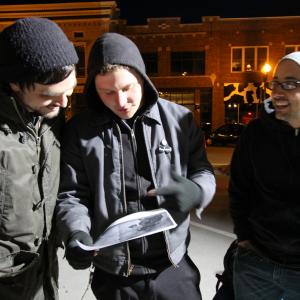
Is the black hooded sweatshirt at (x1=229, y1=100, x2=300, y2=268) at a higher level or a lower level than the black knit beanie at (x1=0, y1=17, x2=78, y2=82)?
lower

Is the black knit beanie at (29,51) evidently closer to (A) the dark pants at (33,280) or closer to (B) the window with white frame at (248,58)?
(A) the dark pants at (33,280)

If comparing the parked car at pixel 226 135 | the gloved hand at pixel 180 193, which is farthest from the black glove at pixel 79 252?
the parked car at pixel 226 135

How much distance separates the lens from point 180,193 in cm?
210

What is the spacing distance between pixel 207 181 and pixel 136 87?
24.0 inches

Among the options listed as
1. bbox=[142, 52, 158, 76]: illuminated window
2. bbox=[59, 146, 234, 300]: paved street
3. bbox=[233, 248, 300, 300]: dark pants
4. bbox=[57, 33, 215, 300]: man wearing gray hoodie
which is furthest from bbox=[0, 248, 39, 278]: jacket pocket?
bbox=[142, 52, 158, 76]: illuminated window

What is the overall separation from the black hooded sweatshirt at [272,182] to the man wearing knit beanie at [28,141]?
3.26 feet

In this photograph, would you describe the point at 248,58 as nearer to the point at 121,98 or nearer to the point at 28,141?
the point at 121,98

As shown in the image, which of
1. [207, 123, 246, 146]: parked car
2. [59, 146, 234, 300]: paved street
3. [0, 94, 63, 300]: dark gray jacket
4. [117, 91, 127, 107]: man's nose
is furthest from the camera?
[207, 123, 246, 146]: parked car

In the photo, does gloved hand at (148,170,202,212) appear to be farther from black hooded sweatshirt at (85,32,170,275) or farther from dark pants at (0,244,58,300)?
dark pants at (0,244,58,300)

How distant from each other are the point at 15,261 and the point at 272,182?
1316 millimetres

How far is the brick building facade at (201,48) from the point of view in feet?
→ 101

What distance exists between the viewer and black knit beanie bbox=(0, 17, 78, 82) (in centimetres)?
190

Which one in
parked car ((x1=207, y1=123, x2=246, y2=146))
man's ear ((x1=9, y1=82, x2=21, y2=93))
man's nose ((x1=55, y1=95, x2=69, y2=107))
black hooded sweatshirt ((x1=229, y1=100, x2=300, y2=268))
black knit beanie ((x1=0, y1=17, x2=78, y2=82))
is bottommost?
parked car ((x1=207, y1=123, x2=246, y2=146))

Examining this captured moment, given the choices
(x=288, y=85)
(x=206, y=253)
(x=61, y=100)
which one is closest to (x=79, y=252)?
(x=61, y=100)
